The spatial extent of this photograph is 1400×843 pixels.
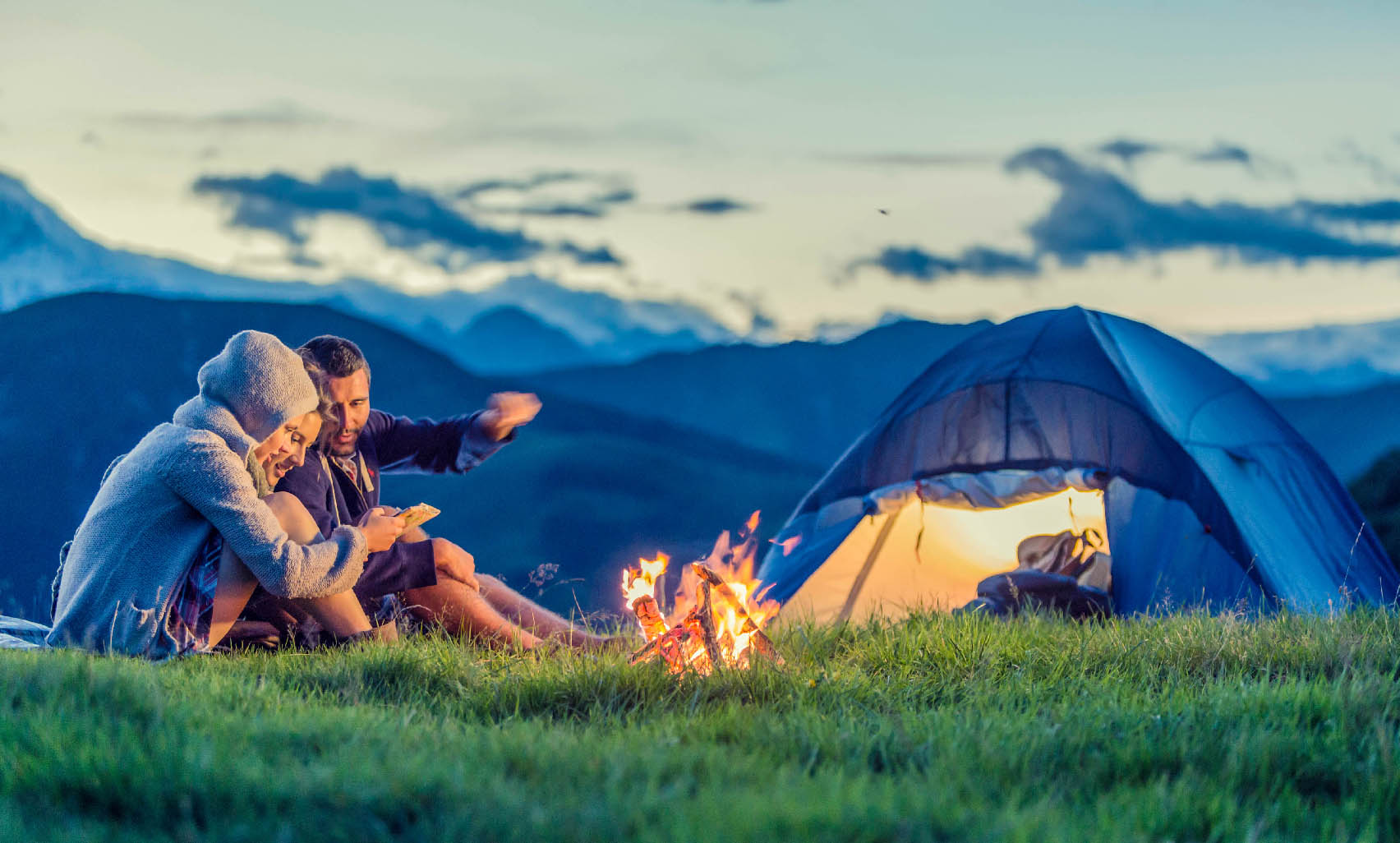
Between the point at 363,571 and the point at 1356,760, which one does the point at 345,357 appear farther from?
the point at 1356,760

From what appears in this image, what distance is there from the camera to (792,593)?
681cm

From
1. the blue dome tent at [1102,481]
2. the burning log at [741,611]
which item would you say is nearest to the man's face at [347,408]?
the burning log at [741,611]

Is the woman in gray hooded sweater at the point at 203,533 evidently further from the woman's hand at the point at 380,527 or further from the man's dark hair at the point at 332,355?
the man's dark hair at the point at 332,355

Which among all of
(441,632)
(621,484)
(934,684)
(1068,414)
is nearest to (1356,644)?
(934,684)

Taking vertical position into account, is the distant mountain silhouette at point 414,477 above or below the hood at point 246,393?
below

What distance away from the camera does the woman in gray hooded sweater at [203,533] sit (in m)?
3.84

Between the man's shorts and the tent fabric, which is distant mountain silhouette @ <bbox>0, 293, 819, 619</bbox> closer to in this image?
the man's shorts

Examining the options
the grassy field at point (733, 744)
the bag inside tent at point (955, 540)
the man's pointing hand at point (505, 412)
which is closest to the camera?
the grassy field at point (733, 744)

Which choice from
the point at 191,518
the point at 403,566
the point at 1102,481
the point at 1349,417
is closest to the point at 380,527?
the point at 403,566

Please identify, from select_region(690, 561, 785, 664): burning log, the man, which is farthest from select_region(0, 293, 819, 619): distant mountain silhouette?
select_region(690, 561, 785, 664): burning log

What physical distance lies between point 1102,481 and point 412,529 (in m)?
3.84

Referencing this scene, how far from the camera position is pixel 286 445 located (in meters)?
4.17

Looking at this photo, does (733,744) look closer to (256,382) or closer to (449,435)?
(256,382)

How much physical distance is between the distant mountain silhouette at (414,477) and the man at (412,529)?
20 centimetres
